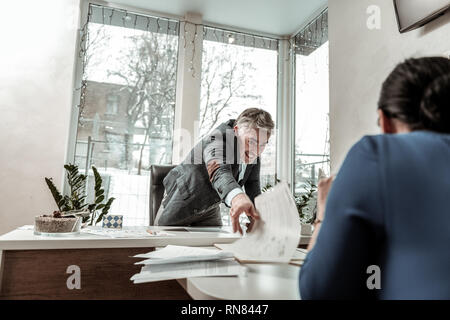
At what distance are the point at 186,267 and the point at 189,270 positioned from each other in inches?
1.1

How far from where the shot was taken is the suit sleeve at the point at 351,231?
0.44 meters

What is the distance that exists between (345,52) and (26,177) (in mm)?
2970

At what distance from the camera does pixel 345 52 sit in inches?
105

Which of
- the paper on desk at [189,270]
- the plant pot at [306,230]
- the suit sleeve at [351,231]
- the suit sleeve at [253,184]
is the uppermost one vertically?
the suit sleeve at [253,184]

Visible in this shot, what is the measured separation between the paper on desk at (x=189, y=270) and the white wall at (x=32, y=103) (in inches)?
100

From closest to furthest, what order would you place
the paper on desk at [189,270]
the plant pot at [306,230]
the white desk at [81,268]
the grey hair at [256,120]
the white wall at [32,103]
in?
the paper on desk at [189,270]
the white desk at [81,268]
the plant pot at [306,230]
the grey hair at [256,120]
the white wall at [32,103]

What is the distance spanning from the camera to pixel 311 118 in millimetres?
3469

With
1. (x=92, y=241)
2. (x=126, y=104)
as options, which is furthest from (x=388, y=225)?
(x=126, y=104)

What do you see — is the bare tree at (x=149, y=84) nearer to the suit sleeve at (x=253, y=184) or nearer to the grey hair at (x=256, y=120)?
the suit sleeve at (x=253, y=184)

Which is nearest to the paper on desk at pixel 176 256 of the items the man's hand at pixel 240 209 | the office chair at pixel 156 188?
the man's hand at pixel 240 209

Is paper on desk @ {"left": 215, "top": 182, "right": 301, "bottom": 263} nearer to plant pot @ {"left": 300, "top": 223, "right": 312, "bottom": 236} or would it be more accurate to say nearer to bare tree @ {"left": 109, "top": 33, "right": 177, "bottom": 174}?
plant pot @ {"left": 300, "top": 223, "right": 312, "bottom": 236}

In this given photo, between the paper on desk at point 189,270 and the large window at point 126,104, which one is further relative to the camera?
the large window at point 126,104
